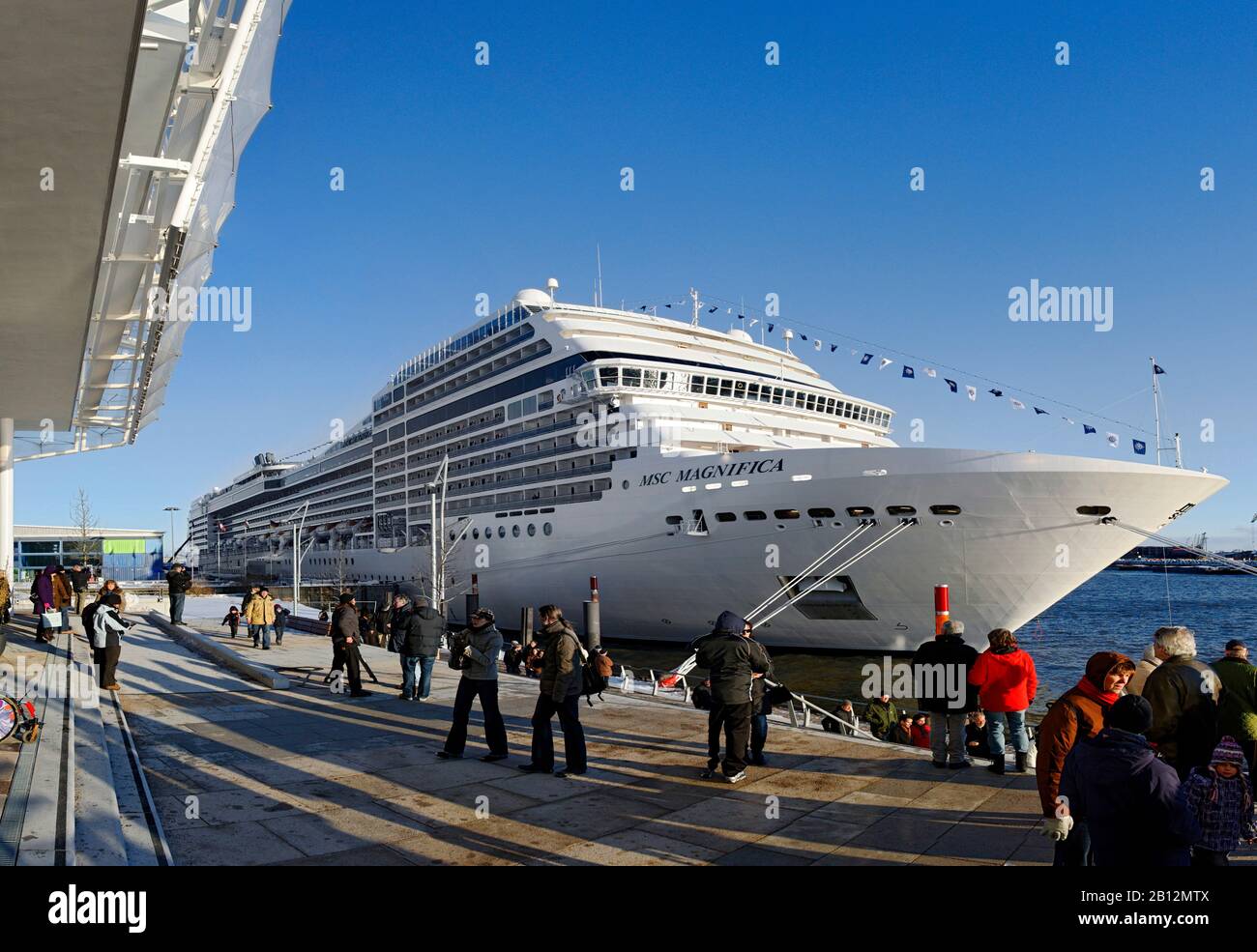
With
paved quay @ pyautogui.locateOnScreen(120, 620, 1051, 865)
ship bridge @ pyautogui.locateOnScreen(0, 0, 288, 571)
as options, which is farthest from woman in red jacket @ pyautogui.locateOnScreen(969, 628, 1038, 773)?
ship bridge @ pyautogui.locateOnScreen(0, 0, 288, 571)

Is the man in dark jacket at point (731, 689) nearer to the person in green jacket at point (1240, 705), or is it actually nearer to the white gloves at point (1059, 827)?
the white gloves at point (1059, 827)

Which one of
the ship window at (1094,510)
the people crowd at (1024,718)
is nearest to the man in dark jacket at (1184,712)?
the people crowd at (1024,718)

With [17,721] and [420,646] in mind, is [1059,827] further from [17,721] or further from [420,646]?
[420,646]

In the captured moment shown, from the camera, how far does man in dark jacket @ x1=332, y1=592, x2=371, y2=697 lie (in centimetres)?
1095

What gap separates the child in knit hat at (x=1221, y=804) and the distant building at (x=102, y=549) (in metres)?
70.5

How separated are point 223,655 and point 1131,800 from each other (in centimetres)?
1489

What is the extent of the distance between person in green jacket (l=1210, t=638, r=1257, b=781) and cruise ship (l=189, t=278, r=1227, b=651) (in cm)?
1381

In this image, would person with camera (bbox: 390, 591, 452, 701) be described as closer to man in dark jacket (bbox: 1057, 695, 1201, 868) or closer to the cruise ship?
man in dark jacket (bbox: 1057, 695, 1201, 868)

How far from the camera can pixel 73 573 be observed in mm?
20297

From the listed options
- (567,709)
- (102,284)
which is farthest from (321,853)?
(102,284)

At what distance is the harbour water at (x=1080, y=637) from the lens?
21781mm

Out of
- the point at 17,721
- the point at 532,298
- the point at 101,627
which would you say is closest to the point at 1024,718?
the point at 17,721
